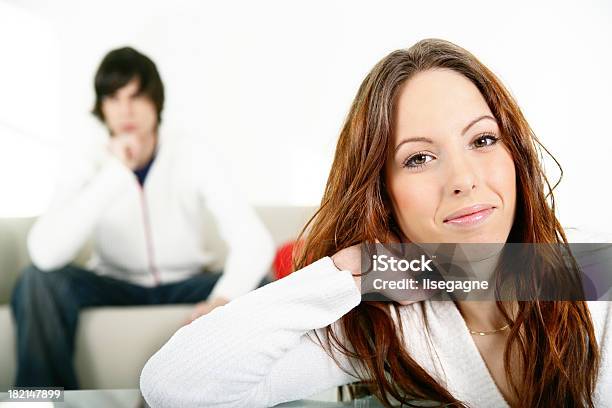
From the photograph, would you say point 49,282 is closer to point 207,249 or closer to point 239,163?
point 207,249

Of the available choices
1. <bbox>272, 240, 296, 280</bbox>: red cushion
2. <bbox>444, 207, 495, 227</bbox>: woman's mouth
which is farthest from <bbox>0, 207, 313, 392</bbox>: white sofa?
<bbox>444, 207, 495, 227</bbox>: woman's mouth

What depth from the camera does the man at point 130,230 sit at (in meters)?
0.93

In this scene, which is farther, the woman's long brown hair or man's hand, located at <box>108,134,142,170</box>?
man's hand, located at <box>108,134,142,170</box>

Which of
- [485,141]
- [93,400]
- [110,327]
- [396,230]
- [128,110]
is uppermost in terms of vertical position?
[128,110]

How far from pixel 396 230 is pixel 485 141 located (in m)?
0.17

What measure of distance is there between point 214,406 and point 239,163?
41 cm

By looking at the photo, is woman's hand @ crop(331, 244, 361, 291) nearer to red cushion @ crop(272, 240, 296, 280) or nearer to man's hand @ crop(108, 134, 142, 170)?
red cushion @ crop(272, 240, 296, 280)

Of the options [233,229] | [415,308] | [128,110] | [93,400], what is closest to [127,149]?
[128,110]

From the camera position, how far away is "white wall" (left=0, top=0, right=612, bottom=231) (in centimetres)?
88

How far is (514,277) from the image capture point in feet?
2.57

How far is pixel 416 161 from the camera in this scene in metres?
0.72

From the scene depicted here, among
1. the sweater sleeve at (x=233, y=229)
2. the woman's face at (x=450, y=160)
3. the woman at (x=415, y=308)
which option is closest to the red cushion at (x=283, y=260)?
the sweater sleeve at (x=233, y=229)

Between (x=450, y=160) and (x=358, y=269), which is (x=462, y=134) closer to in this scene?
(x=450, y=160)

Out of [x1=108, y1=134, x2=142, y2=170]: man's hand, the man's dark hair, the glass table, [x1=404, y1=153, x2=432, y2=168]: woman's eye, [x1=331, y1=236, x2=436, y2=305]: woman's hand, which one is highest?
the man's dark hair
